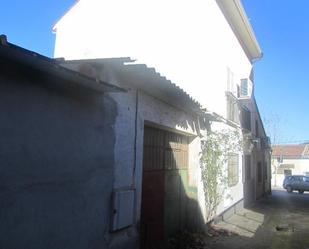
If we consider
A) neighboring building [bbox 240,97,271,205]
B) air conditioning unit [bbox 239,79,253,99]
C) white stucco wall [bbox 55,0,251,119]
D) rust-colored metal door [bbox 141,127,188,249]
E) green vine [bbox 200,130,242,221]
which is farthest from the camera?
neighboring building [bbox 240,97,271,205]

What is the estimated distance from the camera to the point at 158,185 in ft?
24.2

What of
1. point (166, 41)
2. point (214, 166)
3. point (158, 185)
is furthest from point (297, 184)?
point (158, 185)

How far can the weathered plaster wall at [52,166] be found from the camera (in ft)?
11.7

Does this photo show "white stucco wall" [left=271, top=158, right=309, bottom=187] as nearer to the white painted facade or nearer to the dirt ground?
the dirt ground

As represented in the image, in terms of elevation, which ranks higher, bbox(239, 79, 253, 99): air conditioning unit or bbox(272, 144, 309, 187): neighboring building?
bbox(239, 79, 253, 99): air conditioning unit

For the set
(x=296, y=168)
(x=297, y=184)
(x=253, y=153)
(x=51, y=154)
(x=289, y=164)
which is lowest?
(x=297, y=184)

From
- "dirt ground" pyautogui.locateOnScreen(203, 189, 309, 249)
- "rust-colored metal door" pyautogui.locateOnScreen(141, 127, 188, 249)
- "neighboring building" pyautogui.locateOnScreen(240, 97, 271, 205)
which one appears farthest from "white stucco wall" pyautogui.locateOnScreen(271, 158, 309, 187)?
"rust-colored metal door" pyautogui.locateOnScreen(141, 127, 188, 249)

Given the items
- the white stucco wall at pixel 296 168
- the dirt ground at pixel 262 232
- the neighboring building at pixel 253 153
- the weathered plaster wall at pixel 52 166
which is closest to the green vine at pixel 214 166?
the dirt ground at pixel 262 232

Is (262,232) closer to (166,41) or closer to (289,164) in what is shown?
(166,41)

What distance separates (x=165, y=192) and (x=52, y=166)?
405cm

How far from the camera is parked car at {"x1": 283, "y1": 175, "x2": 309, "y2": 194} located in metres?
31.3

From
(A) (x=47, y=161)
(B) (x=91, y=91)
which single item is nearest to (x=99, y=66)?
(B) (x=91, y=91)

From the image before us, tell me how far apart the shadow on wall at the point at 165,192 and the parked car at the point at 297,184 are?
25.8 meters

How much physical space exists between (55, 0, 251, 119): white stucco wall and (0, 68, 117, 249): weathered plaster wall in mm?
5463
